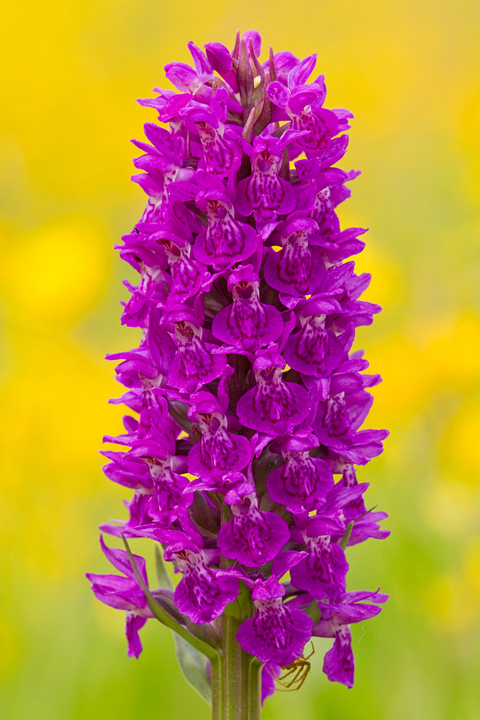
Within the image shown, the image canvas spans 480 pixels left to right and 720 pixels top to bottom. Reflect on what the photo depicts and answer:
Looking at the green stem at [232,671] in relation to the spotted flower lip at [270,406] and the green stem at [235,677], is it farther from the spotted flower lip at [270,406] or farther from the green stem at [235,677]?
the spotted flower lip at [270,406]

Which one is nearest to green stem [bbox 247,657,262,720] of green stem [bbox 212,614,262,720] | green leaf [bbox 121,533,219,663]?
green stem [bbox 212,614,262,720]

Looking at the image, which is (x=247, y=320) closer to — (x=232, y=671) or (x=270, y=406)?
(x=270, y=406)

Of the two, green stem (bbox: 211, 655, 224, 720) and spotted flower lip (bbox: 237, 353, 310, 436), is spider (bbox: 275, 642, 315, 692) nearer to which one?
green stem (bbox: 211, 655, 224, 720)

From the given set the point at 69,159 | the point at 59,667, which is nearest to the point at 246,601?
the point at 59,667

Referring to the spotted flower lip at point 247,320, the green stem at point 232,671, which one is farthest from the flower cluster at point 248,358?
the green stem at point 232,671

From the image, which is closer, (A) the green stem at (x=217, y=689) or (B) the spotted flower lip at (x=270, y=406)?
(B) the spotted flower lip at (x=270, y=406)

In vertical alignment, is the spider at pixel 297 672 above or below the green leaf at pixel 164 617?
below

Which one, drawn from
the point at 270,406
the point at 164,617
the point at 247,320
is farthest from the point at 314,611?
the point at 247,320
